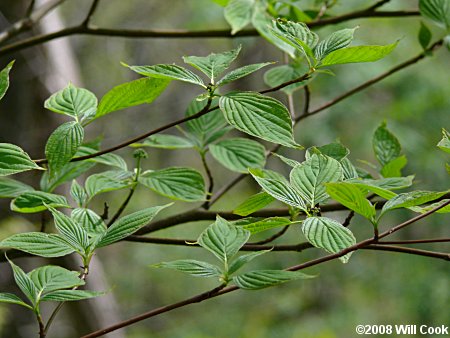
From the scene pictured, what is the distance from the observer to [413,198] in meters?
0.49

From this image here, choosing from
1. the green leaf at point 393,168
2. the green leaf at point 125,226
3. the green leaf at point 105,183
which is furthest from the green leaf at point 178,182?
the green leaf at point 393,168

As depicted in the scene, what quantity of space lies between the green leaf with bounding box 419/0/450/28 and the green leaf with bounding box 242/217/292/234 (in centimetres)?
51

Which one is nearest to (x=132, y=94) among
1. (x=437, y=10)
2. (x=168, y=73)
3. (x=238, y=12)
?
(x=168, y=73)

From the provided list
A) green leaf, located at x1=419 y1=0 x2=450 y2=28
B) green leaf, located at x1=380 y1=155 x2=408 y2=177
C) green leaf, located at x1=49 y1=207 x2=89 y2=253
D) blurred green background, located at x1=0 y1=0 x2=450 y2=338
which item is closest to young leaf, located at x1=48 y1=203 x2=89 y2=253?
green leaf, located at x1=49 y1=207 x2=89 y2=253

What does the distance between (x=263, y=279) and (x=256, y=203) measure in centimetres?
12

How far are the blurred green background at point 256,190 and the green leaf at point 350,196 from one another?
32.2 inches

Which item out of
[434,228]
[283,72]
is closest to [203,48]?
[434,228]

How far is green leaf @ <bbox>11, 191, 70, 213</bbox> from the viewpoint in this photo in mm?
621

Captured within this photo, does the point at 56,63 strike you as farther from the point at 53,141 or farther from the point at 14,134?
the point at 53,141

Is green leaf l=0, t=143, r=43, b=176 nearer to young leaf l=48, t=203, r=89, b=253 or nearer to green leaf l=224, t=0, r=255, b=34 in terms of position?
young leaf l=48, t=203, r=89, b=253

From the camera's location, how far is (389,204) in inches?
19.9

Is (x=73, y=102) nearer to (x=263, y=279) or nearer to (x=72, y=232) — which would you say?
(x=72, y=232)

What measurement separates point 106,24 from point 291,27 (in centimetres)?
466

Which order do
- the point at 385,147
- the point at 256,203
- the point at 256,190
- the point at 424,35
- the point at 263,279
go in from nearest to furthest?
the point at 263,279 → the point at 256,203 → the point at 385,147 → the point at 424,35 → the point at 256,190
